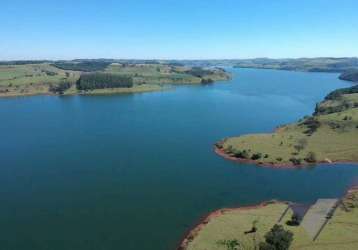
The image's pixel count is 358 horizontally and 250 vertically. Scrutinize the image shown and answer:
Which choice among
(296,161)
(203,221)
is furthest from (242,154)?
(203,221)

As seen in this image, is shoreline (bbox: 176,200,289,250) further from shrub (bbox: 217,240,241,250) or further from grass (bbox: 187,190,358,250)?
shrub (bbox: 217,240,241,250)

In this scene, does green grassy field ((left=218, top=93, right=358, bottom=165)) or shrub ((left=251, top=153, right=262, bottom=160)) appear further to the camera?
shrub ((left=251, top=153, right=262, bottom=160))

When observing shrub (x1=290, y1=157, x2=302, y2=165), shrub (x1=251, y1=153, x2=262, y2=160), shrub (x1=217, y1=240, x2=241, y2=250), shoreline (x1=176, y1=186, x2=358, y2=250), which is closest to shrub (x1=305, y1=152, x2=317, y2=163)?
shrub (x1=290, y1=157, x2=302, y2=165)

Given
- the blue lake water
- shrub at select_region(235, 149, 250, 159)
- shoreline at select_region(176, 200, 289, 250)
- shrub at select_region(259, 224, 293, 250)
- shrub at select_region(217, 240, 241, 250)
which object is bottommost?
the blue lake water

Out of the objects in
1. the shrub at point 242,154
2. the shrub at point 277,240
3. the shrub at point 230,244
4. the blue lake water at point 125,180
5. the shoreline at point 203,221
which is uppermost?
the shrub at point 277,240

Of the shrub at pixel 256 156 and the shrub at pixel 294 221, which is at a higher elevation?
the shrub at pixel 294 221

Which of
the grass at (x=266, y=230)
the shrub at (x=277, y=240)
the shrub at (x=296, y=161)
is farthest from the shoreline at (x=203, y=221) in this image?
the shrub at (x=296, y=161)

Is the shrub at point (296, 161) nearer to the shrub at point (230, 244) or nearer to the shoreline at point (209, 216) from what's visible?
the shoreline at point (209, 216)

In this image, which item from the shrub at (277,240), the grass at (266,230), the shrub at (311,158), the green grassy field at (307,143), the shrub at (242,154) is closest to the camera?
the shrub at (277,240)
